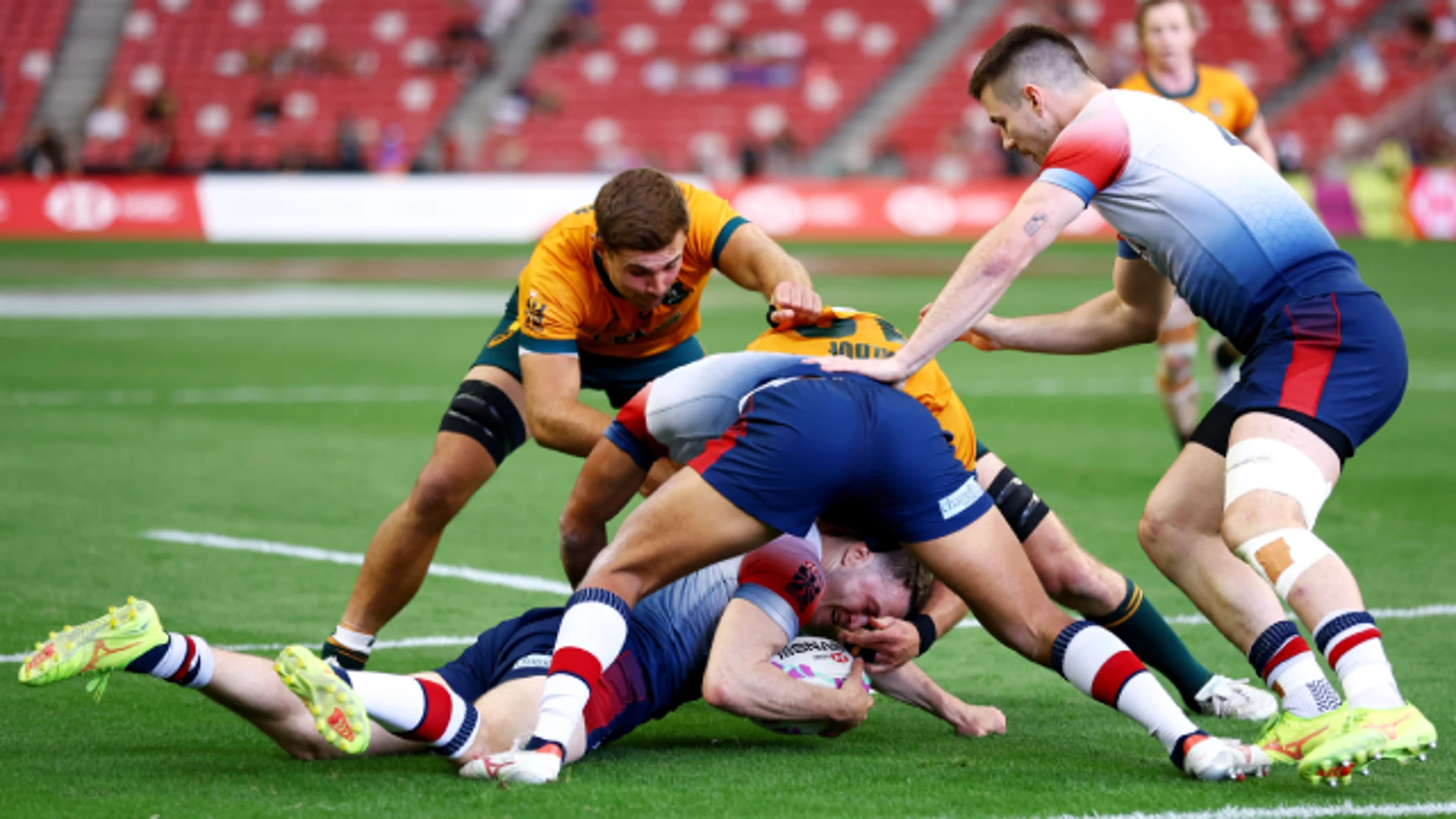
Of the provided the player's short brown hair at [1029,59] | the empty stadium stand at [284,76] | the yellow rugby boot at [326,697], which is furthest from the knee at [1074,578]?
the empty stadium stand at [284,76]

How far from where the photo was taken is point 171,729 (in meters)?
5.07

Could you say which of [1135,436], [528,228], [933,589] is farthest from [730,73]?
[933,589]

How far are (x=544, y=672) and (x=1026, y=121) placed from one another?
217 centimetres

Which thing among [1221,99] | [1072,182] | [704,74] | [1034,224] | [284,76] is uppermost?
[1221,99]

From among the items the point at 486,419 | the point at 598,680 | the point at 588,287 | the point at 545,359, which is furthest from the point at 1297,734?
the point at 486,419

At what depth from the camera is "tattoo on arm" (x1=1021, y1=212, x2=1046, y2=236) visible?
4789mm

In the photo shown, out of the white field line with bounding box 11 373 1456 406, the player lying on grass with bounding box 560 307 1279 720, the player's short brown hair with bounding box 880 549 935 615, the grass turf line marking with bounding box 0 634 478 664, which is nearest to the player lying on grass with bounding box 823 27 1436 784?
the player lying on grass with bounding box 560 307 1279 720

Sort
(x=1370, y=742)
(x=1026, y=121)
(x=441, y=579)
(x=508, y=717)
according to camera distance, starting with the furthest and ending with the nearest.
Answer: (x=441, y=579) < (x=1026, y=121) < (x=508, y=717) < (x=1370, y=742)

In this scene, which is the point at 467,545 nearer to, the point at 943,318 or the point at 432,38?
the point at 943,318

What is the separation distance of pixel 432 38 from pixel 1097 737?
35848 mm

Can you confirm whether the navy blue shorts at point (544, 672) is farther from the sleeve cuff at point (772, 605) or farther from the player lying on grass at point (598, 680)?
the sleeve cuff at point (772, 605)

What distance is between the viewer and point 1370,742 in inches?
159

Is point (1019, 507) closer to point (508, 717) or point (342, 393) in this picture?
point (508, 717)

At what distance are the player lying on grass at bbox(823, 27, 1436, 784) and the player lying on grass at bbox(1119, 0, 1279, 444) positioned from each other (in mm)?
4647
